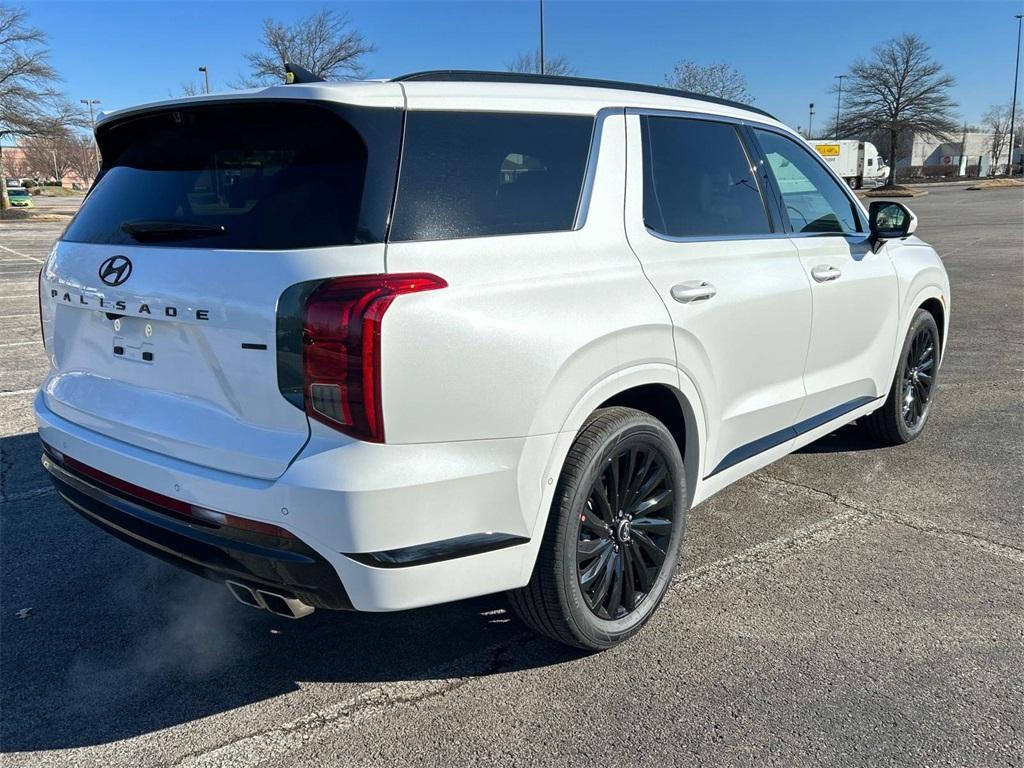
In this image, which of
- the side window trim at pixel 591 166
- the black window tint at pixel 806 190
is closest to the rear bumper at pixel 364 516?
the side window trim at pixel 591 166

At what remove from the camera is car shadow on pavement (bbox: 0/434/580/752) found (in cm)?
262

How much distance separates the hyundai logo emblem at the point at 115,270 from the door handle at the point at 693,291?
1794 mm

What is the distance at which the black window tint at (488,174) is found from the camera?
229 cm

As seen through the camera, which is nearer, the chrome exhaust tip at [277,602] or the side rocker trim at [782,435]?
the chrome exhaust tip at [277,602]

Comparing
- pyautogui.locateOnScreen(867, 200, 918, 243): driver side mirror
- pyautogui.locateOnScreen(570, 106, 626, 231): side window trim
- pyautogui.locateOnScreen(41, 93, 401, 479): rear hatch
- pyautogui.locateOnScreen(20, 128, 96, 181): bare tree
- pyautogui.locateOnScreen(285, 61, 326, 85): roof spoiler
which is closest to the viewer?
pyautogui.locateOnScreen(41, 93, 401, 479): rear hatch

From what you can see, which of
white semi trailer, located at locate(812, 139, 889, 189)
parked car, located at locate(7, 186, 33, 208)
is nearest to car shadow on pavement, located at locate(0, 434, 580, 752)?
parked car, located at locate(7, 186, 33, 208)

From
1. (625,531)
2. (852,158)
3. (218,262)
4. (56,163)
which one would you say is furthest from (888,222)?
(56,163)

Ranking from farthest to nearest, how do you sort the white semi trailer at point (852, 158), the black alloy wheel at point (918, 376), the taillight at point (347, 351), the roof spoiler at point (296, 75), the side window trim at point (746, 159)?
the white semi trailer at point (852, 158), the black alloy wheel at point (918, 376), the side window trim at point (746, 159), the roof spoiler at point (296, 75), the taillight at point (347, 351)

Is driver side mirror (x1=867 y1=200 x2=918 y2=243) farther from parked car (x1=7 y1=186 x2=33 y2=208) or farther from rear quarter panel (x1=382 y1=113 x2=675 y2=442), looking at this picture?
parked car (x1=7 y1=186 x2=33 y2=208)

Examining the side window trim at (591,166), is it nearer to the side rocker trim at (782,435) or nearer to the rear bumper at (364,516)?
the rear bumper at (364,516)

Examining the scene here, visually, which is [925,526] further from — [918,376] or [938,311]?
[938,311]

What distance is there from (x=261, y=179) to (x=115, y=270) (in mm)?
591

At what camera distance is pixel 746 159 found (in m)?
3.64

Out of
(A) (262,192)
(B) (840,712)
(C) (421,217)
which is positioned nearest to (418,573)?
(C) (421,217)
